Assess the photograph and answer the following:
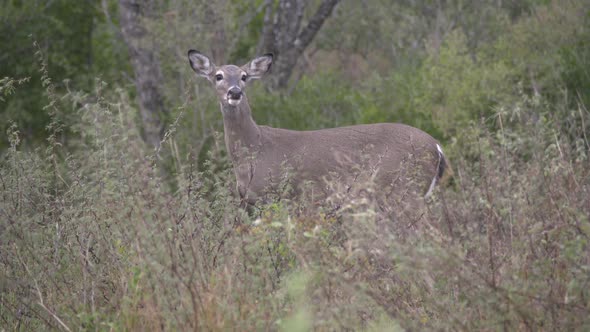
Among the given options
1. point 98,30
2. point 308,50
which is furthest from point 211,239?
point 308,50

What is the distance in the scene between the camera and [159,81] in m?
17.5

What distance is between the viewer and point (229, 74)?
9789mm

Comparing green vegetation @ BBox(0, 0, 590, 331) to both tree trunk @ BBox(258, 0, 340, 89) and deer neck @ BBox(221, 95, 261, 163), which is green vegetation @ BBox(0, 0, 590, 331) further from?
tree trunk @ BBox(258, 0, 340, 89)

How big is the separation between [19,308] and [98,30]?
2149 cm

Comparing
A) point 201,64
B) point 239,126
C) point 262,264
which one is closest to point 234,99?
point 239,126

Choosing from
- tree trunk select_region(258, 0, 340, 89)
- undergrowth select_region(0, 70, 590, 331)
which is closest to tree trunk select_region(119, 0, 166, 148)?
tree trunk select_region(258, 0, 340, 89)

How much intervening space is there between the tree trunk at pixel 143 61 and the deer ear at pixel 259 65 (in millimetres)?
6522

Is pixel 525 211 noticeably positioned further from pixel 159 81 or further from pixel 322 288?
pixel 159 81

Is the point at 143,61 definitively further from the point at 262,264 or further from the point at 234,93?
the point at 262,264

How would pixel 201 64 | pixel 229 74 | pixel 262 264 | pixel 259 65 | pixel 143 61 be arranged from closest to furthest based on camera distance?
pixel 262 264 < pixel 229 74 < pixel 201 64 < pixel 259 65 < pixel 143 61

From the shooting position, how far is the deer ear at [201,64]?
34.2 feet

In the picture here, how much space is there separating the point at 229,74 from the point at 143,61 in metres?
7.90

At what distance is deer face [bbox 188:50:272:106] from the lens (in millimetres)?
9383

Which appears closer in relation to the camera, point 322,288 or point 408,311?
point 322,288
